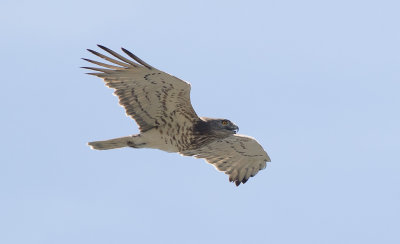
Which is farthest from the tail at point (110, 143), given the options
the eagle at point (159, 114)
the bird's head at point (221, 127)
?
the bird's head at point (221, 127)

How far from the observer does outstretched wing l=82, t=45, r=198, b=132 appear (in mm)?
13422

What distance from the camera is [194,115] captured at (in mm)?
14234

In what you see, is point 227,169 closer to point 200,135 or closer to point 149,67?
point 200,135

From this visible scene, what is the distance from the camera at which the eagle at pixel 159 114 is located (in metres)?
13.5

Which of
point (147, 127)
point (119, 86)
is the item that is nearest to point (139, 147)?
point (147, 127)

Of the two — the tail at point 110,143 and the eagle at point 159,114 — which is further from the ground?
the eagle at point 159,114

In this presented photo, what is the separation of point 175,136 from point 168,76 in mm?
1431

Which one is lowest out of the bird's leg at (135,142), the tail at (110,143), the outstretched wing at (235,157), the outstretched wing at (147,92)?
the tail at (110,143)

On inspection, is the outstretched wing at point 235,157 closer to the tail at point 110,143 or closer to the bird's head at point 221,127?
the bird's head at point 221,127

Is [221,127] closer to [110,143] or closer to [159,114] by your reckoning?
[159,114]

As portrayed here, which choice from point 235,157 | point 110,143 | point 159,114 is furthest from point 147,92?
point 235,157

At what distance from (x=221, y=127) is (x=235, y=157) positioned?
5.21 ft

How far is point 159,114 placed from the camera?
14344 mm

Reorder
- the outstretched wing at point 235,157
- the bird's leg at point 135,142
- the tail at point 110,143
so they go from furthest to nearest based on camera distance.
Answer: the outstretched wing at point 235,157
the bird's leg at point 135,142
the tail at point 110,143
